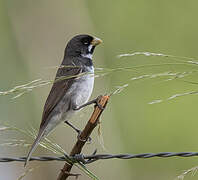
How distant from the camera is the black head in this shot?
6953mm

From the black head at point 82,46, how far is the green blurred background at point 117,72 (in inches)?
117

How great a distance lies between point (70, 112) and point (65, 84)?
28 centimetres

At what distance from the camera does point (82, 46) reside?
7008 mm

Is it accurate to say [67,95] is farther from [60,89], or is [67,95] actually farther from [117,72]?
[117,72]

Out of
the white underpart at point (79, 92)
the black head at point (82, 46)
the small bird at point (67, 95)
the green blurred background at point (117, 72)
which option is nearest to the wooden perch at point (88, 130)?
the small bird at point (67, 95)

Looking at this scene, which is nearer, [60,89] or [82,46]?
[60,89]

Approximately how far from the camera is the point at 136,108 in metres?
11.6

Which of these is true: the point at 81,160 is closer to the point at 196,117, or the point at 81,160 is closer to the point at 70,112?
the point at 70,112

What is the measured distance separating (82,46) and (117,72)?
3.02 meters

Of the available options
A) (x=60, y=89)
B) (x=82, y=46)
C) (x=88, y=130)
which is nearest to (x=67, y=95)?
(x=60, y=89)

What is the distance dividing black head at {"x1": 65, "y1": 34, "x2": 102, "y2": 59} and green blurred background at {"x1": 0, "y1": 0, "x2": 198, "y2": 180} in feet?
9.78

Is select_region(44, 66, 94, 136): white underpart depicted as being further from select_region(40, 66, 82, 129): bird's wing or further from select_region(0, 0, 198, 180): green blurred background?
select_region(0, 0, 198, 180): green blurred background

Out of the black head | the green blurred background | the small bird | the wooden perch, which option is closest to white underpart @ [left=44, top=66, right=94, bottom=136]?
the small bird

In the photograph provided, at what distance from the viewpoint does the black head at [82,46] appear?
22.8 feet
